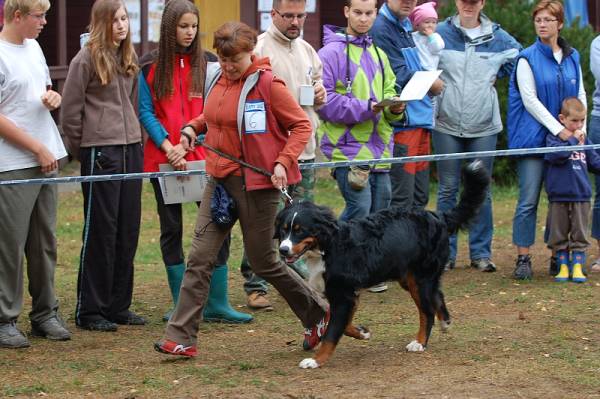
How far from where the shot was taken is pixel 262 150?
20.7ft

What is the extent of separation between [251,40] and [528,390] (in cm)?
234

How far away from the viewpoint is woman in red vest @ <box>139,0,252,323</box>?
23.9ft

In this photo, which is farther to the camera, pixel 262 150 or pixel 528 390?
pixel 262 150

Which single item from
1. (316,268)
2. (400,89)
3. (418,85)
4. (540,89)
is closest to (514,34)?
(540,89)

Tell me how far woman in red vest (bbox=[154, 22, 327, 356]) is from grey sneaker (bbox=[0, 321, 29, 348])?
993mm

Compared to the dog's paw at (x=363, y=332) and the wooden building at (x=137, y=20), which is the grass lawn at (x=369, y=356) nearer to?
the dog's paw at (x=363, y=332)

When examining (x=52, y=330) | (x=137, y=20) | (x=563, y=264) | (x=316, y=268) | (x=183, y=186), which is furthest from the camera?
(x=137, y=20)

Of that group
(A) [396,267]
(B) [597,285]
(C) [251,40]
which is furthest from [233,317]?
(B) [597,285]

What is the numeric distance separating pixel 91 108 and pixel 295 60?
1450 millimetres

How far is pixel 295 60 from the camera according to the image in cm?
777

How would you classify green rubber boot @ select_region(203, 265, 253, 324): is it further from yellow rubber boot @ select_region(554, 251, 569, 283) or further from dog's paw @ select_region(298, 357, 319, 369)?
yellow rubber boot @ select_region(554, 251, 569, 283)

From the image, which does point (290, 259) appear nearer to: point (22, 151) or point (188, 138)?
point (188, 138)

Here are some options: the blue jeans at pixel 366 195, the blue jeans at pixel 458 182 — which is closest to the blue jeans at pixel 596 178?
the blue jeans at pixel 458 182

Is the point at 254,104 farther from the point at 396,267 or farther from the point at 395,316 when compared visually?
the point at 395,316
